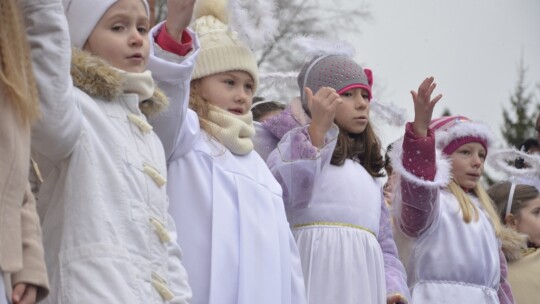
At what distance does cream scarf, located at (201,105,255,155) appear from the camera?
5.49 m

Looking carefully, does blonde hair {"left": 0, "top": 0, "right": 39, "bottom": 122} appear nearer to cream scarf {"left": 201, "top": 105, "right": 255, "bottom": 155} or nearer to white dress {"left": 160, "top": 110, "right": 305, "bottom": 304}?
white dress {"left": 160, "top": 110, "right": 305, "bottom": 304}

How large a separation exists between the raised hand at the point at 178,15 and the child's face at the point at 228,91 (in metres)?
0.54

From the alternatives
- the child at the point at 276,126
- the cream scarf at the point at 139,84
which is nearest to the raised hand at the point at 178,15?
the cream scarf at the point at 139,84

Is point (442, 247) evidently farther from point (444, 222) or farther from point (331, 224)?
point (331, 224)

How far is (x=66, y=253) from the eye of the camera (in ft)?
13.6

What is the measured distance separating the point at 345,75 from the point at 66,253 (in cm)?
275

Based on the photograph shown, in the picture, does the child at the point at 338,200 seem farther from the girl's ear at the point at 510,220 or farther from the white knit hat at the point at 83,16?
the girl's ear at the point at 510,220

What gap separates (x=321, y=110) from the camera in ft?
19.6

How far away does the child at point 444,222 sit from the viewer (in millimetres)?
6879

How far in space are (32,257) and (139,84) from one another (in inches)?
42.4

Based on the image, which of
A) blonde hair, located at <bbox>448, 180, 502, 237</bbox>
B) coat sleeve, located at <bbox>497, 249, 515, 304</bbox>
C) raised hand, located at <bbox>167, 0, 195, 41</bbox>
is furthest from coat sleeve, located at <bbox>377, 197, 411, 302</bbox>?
raised hand, located at <bbox>167, 0, 195, 41</bbox>

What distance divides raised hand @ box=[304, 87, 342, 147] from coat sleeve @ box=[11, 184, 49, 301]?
240 centimetres

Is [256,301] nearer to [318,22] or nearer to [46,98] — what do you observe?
[46,98]

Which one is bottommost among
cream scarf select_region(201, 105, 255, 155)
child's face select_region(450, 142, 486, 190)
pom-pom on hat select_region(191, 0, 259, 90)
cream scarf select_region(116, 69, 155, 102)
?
child's face select_region(450, 142, 486, 190)
